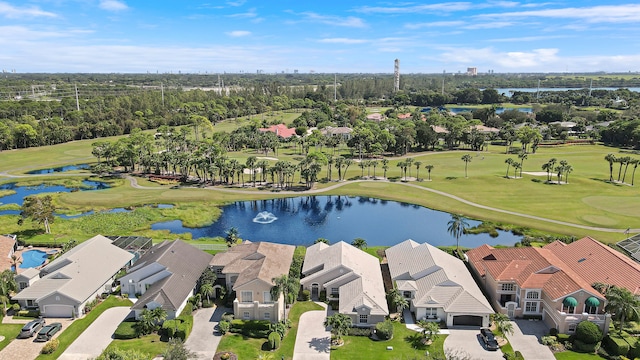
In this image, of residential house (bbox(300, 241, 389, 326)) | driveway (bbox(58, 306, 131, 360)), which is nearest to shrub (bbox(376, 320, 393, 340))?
residential house (bbox(300, 241, 389, 326))

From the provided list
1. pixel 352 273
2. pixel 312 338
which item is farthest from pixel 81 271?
pixel 352 273

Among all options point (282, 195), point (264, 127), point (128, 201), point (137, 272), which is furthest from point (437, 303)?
point (264, 127)

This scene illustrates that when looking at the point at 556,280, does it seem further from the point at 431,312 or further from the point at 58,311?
the point at 58,311

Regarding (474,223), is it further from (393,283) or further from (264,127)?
(264,127)

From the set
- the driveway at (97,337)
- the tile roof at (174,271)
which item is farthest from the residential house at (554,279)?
the driveway at (97,337)

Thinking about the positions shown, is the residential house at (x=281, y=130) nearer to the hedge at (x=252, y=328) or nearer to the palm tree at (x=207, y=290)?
the palm tree at (x=207, y=290)

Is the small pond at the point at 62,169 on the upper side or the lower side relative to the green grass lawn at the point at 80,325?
upper

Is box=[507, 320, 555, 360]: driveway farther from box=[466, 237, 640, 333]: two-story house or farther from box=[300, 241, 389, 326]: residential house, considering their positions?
box=[300, 241, 389, 326]: residential house
